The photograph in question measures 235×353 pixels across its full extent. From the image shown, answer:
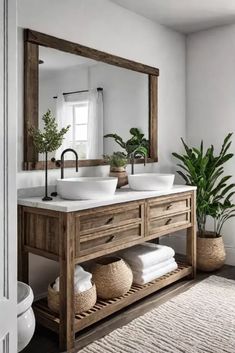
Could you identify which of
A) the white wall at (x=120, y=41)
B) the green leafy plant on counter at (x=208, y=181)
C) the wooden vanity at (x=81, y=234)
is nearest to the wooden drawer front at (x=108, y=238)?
the wooden vanity at (x=81, y=234)

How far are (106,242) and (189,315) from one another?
2.69ft

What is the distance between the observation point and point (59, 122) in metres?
2.75

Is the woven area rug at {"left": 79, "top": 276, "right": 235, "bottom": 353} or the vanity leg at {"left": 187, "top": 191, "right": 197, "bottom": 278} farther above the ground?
the vanity leg at {"left": 187, "top": 191, "right": 197, "bottom": 278}

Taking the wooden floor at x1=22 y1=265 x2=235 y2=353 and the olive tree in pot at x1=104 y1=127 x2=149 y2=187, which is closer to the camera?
the wooden floor at x1=22 y1=265 x2=235 y2=353

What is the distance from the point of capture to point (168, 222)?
9.75 ft

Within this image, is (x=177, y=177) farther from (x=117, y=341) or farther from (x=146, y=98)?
(x=117, y=341)

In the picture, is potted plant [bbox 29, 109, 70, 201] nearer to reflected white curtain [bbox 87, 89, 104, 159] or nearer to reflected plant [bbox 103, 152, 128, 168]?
reflected white curtain [bbox 87, 89, 104, 159]

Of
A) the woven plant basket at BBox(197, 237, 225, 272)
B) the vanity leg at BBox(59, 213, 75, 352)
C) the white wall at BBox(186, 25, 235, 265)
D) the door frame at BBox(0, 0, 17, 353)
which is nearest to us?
the door frame at BBox(0, 0, 17, 353)

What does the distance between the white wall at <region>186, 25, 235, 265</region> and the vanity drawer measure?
5.02 ft

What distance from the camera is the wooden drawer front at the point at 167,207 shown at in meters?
2.79

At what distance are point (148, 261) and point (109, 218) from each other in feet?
2.37

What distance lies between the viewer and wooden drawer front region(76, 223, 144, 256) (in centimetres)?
223

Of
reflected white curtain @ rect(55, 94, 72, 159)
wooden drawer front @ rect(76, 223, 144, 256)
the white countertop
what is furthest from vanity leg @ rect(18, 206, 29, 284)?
reflected white curtain @ rect(55, 94, 72, 159)

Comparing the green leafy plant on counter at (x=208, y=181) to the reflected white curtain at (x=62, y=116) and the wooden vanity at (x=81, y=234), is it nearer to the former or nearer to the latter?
the wooden vanity at (x=81, y=234)
